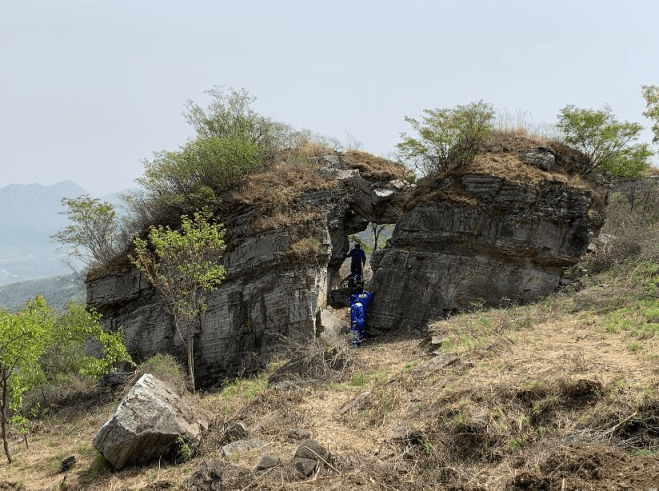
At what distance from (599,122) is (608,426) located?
13135mm

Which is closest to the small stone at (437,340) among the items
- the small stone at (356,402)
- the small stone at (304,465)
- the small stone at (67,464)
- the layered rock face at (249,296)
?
the small stone at (356,402)

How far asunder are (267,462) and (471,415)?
3238mm

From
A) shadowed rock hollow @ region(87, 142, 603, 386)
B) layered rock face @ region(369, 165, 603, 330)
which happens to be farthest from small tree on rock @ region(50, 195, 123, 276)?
layered rock face @ region(369, 165, 603, 330)

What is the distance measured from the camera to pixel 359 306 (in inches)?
593

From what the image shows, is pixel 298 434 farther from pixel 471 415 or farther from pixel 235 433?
pixel 471 415

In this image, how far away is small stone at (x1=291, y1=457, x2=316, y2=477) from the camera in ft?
21.6

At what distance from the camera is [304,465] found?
6633 mm

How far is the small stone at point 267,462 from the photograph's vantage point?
270 inches

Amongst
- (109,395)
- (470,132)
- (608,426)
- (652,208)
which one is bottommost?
(109,395)

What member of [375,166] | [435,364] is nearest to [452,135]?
[375,166]

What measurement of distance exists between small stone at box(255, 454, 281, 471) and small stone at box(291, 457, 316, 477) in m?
0.31

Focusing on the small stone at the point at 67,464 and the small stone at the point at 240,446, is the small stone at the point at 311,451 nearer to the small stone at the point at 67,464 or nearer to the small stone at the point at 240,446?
the small stone at the point at 240,446

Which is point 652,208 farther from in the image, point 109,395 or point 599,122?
point 109,395

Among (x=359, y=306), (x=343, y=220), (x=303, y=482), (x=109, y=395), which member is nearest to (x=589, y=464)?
(x=303, y=482)
